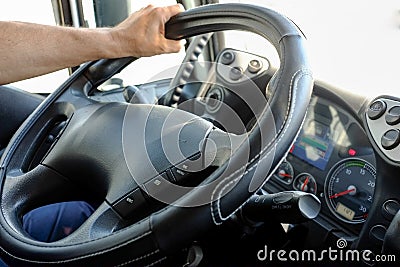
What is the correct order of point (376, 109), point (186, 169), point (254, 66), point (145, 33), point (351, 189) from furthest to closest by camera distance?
point (254, 66)
point (351, 189)
point (376, 109)
point (145, 33)
point (186, 169)

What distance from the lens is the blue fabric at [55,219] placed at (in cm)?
100

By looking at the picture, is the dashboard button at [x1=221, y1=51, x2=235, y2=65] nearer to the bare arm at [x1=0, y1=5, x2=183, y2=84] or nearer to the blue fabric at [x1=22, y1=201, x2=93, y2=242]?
the bare arm at [x1=0, y1=5, x2=183, y2=84]

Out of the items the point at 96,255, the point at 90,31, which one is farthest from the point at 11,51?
the point at 96,255

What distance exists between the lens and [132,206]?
2.75ft

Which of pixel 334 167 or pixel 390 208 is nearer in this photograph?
pixel 390 208

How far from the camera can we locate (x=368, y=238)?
1092 mm

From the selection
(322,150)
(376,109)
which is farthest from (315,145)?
(376,109)

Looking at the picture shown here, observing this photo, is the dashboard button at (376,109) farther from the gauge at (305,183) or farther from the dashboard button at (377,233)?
the gauge at (305,183)

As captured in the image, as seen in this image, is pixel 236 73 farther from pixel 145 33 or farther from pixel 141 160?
pixel 141 160

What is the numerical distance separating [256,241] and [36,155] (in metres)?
0.47

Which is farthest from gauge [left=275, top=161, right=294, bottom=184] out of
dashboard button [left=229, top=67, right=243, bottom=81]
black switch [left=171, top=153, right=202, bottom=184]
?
black switch [left=171, top=153, right=202, bottom=184]

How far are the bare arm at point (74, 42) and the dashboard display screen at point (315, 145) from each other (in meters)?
0.52

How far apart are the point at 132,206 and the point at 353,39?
3.16 ft

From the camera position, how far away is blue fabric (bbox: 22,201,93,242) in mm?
1001
